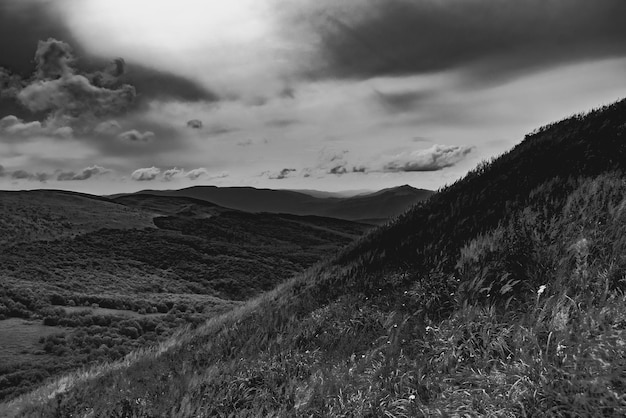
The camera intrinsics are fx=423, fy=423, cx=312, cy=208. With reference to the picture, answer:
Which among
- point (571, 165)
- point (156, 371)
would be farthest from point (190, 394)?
point (571, 165)

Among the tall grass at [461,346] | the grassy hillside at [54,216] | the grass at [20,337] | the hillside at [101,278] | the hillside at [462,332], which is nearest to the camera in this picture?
the tall grass at [461,346]

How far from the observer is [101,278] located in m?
52.6

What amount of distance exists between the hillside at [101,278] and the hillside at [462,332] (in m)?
9.30

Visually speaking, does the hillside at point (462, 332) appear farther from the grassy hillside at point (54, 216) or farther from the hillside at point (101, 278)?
the grassy hillside at point (54, 216)

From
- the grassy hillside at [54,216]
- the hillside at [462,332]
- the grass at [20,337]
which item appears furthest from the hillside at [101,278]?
the hillside at [462,332]

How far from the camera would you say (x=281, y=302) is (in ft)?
35.5

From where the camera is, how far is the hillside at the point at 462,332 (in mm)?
3588

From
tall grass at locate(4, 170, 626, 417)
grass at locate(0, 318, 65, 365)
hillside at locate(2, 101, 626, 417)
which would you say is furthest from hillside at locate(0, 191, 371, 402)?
tall grass at locate(4, 170, 626, 417)

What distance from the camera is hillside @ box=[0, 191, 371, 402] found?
22.8m

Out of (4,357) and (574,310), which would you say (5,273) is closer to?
(4,357)

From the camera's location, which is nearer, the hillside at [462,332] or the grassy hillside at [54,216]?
the hillside at [462,332]

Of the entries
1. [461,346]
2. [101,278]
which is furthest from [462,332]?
[101,278]

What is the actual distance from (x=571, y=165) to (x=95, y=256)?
231 ft

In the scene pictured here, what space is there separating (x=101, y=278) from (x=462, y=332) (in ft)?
184
